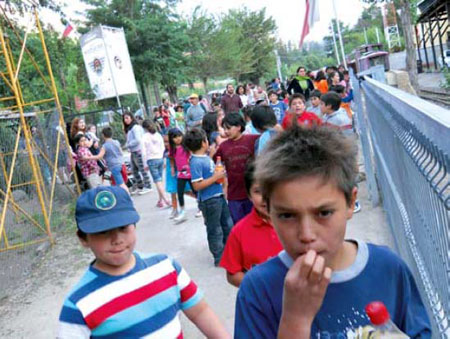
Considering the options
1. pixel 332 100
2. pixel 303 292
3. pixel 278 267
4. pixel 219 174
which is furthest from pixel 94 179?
pixel 303 292

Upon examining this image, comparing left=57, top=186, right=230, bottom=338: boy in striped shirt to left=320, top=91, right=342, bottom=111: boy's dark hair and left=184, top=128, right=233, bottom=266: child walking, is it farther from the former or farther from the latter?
left=320, top=91, right=342, bottom=111: boy's dark hair

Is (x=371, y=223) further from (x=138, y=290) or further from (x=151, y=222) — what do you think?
(x=138, y=290)

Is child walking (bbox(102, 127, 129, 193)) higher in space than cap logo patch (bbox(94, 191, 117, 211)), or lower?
lower

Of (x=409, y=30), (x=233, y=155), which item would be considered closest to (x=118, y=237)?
(x=233, y=155)

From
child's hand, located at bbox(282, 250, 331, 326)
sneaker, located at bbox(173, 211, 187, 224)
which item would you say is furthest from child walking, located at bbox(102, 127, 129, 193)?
child's hand, located at bbox(282, 250, 331, 326)

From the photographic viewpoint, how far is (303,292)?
110 cm

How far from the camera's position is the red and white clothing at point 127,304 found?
1.95 m

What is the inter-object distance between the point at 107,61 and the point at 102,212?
1836 cm

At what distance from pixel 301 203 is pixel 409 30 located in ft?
78.9

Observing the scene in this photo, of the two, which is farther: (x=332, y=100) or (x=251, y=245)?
(x=332, y=100)

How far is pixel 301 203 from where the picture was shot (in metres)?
1.21

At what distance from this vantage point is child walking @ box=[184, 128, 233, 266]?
211 inches

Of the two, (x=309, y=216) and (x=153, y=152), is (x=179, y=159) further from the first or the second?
(x=309, y=216)

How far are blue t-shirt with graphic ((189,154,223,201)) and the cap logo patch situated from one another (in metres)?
3.20
